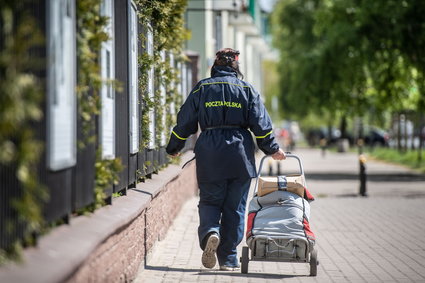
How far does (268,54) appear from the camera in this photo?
63.3 metres

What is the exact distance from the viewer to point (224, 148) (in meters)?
7.59

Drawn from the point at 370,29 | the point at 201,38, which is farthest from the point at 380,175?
the point at 201,38

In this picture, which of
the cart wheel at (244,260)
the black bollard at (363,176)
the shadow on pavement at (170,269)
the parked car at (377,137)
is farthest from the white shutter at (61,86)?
the parked car at (377,137)

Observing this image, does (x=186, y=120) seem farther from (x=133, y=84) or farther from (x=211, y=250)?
(x=211, y=250)

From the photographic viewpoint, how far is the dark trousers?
7746 mm

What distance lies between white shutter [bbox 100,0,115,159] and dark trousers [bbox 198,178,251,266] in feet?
4.45

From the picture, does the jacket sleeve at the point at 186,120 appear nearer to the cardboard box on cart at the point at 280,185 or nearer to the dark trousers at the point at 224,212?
the dark trousers at the point at 224,212

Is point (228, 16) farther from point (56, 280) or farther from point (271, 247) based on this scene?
point (56, 280)

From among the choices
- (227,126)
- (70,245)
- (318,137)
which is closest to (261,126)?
(227,126)

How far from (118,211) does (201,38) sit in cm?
1830

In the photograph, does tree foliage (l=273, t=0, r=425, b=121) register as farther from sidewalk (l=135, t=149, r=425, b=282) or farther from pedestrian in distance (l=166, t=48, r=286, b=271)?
pedestrian in distance (l=166, t=48, r=286, b=271)

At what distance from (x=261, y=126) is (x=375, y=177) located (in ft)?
62.5

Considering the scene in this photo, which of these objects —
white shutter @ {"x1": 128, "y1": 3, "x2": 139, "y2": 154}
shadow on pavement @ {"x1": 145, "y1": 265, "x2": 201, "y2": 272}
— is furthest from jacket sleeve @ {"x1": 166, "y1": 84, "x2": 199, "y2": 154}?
shadow on pavement @ {"x1": 145, "y1": 265, "x2": 201, "y2": 272}

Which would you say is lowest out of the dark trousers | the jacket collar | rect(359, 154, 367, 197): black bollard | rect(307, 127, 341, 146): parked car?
rect(307, 127, 341, 146): parked car
